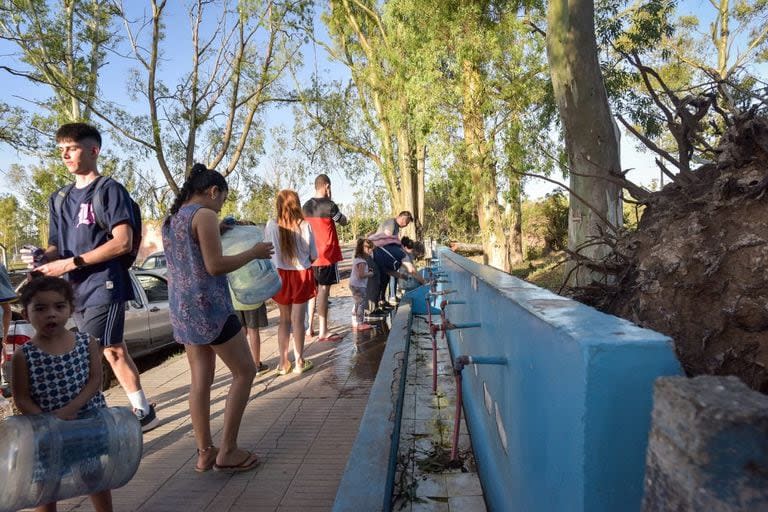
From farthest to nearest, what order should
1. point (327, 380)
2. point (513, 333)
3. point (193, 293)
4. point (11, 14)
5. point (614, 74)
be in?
point (11, 14) → point (614, 74) → point (327, 380) → point (193, 293) → point (513, 333)

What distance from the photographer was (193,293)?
9.69ft

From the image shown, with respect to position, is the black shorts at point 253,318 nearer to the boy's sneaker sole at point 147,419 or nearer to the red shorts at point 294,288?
the red shorts at point 294,288

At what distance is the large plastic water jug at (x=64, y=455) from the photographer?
2090 mm

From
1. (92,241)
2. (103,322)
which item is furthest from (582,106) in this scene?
(103,322)

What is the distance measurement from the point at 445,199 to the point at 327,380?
111 ft

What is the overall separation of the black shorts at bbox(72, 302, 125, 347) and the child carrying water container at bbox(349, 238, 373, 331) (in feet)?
14.7

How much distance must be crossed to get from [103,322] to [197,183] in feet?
3.75

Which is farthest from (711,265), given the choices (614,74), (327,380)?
(614,74)

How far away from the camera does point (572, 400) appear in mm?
1114

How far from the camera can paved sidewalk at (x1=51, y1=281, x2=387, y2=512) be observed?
9.28ft

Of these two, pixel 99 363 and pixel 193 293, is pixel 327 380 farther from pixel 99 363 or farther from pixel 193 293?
pixel 99 363

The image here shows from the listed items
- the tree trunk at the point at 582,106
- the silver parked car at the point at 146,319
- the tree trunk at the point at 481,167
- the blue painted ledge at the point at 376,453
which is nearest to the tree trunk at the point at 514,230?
the tree trunk at the point at 481,167

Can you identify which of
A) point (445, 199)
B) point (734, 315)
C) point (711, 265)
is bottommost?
point (734, 315)

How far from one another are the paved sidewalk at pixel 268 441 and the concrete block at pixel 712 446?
232 cm
